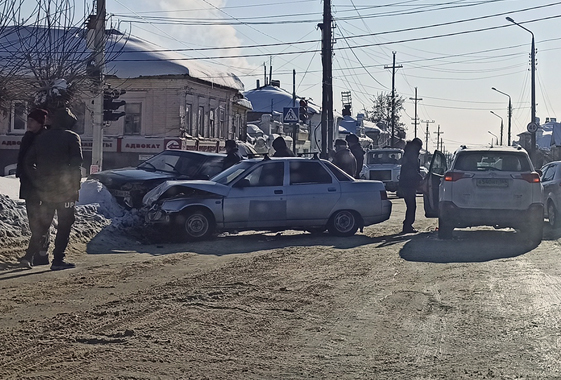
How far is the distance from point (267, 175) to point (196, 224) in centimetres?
167

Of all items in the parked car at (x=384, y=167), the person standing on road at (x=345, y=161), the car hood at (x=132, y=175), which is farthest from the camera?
the parked car at (x=384, y=167)

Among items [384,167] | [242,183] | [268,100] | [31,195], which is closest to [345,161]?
[242,183]

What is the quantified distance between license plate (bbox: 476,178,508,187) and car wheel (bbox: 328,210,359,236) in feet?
7.84

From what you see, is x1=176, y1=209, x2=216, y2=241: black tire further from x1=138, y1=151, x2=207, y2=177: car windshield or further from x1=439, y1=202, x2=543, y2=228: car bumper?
x1=439, y1=202, x2=543, y2=228: car bumper

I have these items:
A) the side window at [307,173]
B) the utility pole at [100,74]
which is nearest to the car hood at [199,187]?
the side window at [307,173]

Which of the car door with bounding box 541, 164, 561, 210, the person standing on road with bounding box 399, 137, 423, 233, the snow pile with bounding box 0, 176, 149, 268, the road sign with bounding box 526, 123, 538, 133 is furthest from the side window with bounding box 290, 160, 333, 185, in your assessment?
the road sign with bounding box 526, 123, 538, 133

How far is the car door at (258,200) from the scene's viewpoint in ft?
45.1

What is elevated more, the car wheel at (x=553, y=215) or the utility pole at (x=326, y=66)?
the utility pole at (x=326, y=66)

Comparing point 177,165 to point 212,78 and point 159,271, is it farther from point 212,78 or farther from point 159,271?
point 212,78

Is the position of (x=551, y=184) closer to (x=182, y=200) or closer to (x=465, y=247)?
(x=465, y=247)

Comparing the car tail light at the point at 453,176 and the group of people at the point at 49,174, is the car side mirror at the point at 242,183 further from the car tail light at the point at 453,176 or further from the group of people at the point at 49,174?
the group of people at the point at 49,174

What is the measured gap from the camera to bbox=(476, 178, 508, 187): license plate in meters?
13.9

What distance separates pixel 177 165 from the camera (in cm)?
1798

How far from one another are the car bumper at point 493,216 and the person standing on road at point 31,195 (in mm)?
7166
